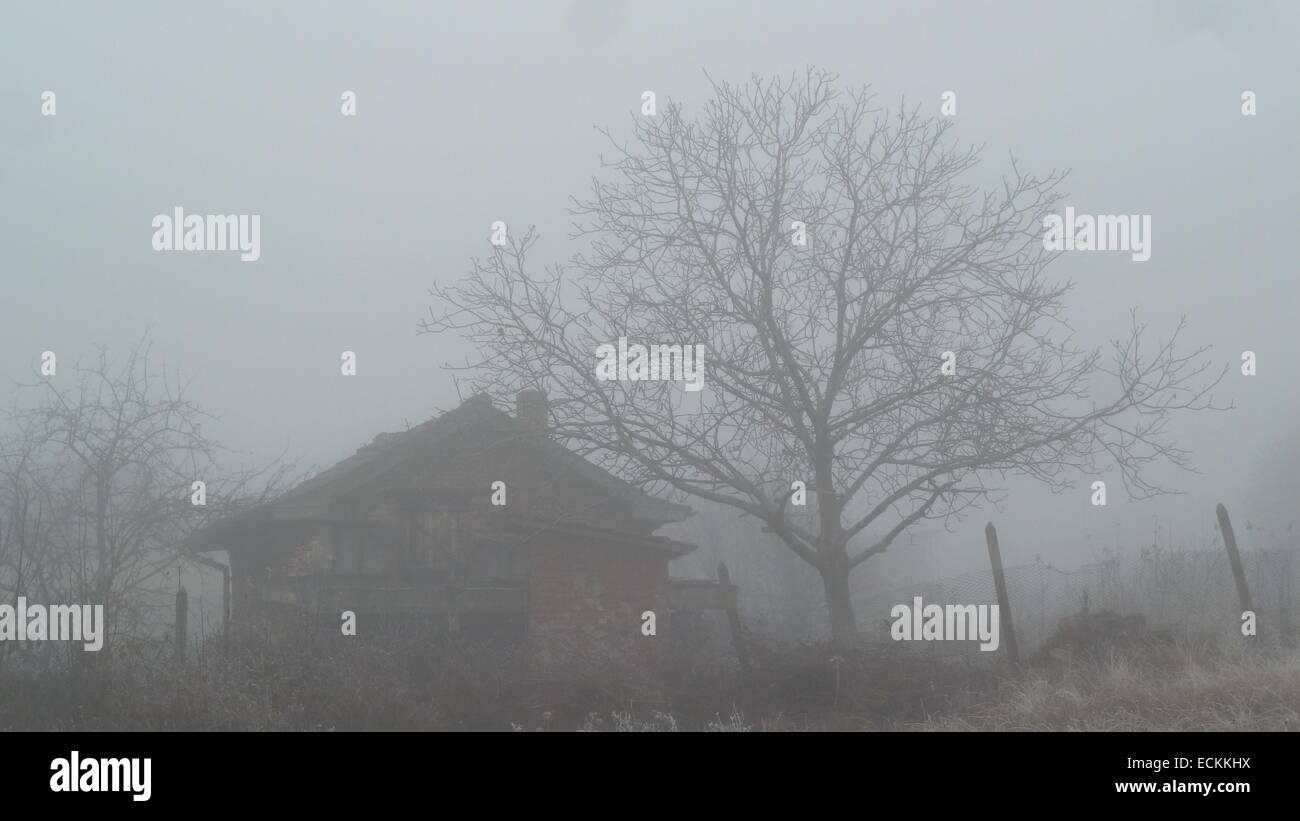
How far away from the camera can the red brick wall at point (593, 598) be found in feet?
49.9

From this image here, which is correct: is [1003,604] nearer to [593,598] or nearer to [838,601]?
[838,601]

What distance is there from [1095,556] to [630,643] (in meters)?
12.8

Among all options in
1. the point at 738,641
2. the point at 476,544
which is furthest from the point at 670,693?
the point at 476,544

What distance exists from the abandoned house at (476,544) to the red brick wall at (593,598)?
0.6 inches

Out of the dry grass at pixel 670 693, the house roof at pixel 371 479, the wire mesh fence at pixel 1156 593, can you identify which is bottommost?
the dry grass at pixel 670 693

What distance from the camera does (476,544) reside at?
1830 centimetres

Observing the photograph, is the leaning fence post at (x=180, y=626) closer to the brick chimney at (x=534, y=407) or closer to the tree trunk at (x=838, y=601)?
the brick chimney at (x=534, y=407)

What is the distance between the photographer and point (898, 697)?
10.3 meters

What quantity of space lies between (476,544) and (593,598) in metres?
3.43

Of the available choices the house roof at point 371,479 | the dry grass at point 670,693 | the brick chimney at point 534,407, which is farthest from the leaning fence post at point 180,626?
the house roof at point 371,479

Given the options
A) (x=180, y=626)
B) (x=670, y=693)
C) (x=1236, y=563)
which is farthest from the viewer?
(x=1236, y=563)

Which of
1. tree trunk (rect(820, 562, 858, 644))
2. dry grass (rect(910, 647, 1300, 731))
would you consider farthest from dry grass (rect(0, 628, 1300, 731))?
tree trunk (rect(820, 562, 858, 644))
